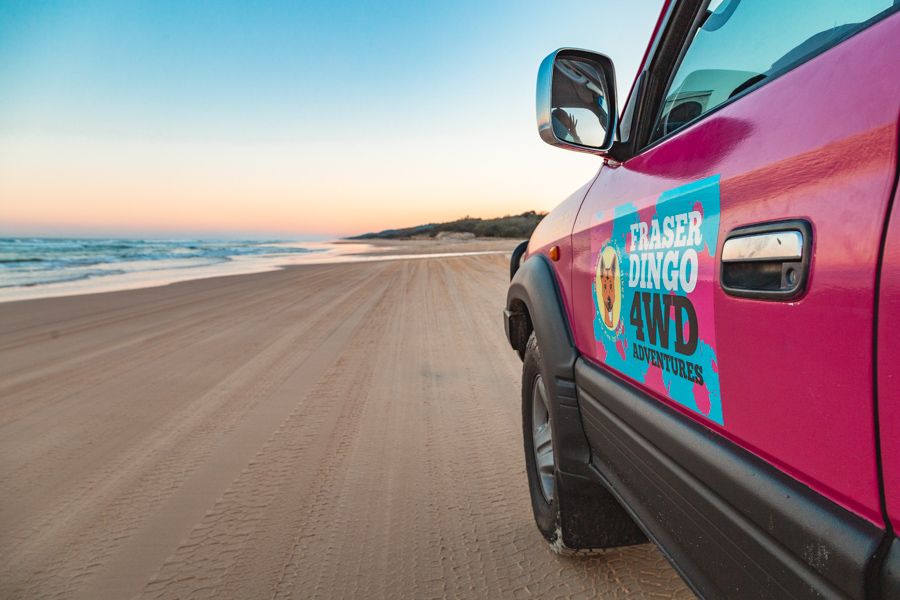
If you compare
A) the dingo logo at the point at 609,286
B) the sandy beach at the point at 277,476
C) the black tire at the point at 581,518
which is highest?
the dingo logo at the point at 609,286

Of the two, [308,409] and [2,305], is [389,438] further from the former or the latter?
[2,305]

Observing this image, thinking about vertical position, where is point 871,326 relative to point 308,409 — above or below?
above

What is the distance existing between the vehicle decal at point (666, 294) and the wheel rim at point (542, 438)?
32.6 inches

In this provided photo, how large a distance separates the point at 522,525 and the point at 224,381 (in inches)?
133

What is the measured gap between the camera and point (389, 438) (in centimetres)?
361

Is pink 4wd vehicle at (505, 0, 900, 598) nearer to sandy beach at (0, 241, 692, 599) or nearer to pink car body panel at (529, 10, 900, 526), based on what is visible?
pink car body panel at (529, 10, 900, 526)

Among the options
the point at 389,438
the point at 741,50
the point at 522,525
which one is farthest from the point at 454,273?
the point at 741,50

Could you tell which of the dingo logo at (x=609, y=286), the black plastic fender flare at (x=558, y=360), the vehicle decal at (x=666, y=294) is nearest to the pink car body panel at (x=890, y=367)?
the vehicle decal at (x=666, y=294)

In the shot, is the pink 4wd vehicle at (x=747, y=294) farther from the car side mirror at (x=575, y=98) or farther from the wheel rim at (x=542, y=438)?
the wheel rim at (x=542, y=438)

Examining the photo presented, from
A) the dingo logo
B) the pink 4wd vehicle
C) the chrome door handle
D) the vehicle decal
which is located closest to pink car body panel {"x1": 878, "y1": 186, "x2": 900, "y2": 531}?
the pink 4wd vehicle

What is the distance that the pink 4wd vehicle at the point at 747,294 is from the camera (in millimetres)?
791

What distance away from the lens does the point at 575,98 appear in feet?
5.91

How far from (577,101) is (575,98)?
11 mm

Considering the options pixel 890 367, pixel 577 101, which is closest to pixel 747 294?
pixel 890 367
